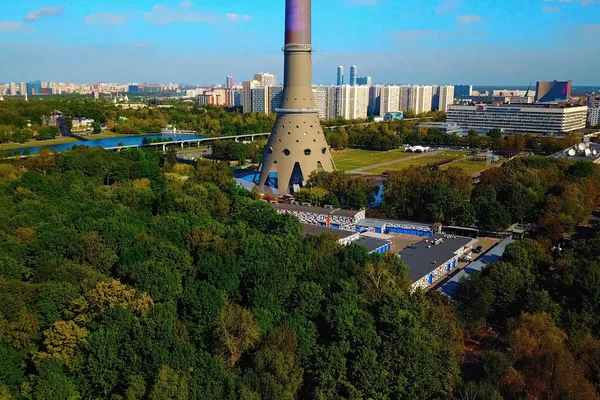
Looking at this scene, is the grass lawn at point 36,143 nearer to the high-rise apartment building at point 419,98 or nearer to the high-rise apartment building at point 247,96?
the high-rise apartment building at point 247,96

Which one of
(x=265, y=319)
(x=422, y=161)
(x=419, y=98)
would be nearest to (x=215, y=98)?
(x=419, y=98)

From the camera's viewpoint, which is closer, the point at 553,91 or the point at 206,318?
the point at 206,318

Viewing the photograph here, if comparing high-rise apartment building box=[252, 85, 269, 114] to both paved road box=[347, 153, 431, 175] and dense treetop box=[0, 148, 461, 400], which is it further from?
dense treetop box=[0, 148, 461, 400]

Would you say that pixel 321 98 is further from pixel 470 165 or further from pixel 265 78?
pixel 470 165

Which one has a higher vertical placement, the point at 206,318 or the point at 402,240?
the point at 206,318

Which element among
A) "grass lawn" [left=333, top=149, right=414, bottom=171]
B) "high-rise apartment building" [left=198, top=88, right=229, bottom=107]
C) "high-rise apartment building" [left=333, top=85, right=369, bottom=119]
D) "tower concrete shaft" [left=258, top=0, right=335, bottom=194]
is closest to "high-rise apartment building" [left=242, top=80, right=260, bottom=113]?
"high-rise apartment building" [left=333, top=85, right=369, bottom=119]

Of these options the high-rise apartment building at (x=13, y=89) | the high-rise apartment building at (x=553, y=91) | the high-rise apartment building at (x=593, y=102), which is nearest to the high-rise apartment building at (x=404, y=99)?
the high-rise apartment building at (x=553, y=91)

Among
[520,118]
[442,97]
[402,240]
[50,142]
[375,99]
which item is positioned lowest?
[402,240]
